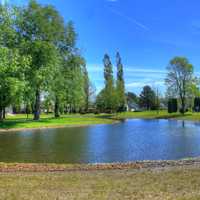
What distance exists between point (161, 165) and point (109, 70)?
300 feet

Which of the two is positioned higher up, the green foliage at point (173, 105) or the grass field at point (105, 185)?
the green foliage at point (173, 105)

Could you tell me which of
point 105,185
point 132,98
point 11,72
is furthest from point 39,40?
point 132,98

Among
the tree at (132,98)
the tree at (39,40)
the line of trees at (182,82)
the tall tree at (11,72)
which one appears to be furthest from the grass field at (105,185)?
the tree at (132,98)

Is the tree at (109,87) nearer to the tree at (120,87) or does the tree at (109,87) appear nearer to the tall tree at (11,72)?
the tree at (120,87)

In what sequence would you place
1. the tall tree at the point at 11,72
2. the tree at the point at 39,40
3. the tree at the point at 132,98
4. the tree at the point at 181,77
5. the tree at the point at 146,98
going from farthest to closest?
the tree at the point at 132,98
the tree at the point at 146,98
the tree at the point at 181,77
the tree at the point at 39,40
the tall tree at the point at 11,72

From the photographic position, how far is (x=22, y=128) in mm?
42250

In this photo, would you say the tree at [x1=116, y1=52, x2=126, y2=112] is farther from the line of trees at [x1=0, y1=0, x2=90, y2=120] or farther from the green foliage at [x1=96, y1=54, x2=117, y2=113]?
the line of trees at [x1=0, y1=0, x2=90, y2=120]

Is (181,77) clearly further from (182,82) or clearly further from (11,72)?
(11,72)

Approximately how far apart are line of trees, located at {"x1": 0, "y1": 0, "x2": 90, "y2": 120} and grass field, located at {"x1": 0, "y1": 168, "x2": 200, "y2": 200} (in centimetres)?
2862

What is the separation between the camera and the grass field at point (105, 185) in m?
8.07

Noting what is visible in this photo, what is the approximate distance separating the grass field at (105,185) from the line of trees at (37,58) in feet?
93.9

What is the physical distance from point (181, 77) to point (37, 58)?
47.7m

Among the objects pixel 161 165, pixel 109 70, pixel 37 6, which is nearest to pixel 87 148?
pixel 161 165

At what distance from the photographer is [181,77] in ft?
282
